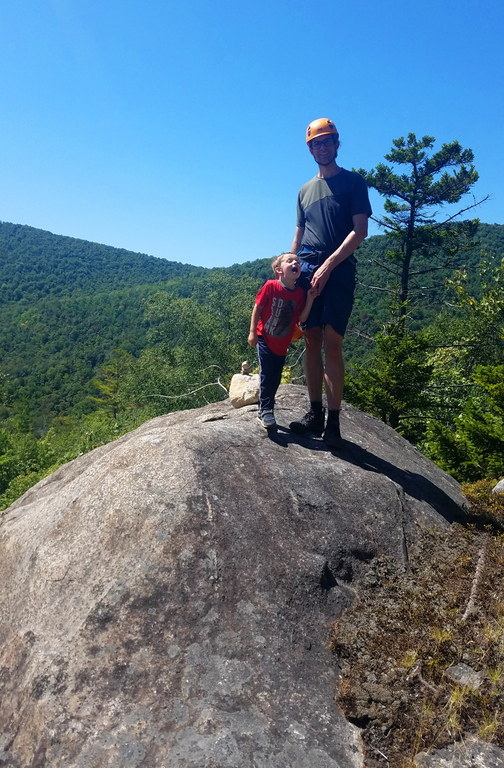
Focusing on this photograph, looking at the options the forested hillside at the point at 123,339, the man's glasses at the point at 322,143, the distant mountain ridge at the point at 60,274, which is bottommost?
the forested hillside at the point at 123,339

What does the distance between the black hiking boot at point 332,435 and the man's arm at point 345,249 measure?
1.30 meters

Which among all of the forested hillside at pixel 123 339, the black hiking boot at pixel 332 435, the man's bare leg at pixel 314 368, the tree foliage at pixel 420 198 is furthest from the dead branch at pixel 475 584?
the tree foliage at pixel 420 198

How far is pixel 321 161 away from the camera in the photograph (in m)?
5.05

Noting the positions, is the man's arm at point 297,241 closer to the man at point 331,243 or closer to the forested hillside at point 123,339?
the man at point 331,243

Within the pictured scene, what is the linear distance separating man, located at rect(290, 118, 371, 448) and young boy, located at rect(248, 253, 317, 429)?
0.19 m

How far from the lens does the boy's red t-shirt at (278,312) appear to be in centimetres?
500

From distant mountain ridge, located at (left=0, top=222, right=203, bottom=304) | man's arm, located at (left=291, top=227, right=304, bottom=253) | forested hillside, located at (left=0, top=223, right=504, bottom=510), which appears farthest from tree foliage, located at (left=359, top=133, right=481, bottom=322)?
distant mountain ridge, located at (left=0, top=222, right=203, bottom=304)

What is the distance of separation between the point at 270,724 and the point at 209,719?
32cm

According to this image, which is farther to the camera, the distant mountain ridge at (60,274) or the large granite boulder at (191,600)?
the distant mountain ridge at (60,274)

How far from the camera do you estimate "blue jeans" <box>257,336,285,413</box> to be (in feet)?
17.0

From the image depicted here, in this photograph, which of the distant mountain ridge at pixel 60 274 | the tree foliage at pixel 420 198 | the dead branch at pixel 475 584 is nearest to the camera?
the dead branch at pixel 475 584

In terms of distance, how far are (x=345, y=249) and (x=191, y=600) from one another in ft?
10.4

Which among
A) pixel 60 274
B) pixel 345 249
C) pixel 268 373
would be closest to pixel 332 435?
pixel 268 373

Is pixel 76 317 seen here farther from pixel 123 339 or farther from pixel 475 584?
pixel 475 584
